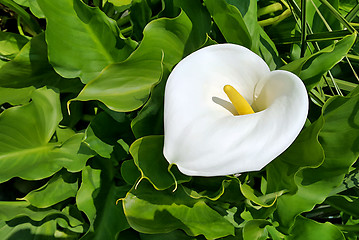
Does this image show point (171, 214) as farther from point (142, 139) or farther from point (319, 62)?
point (319, 62)

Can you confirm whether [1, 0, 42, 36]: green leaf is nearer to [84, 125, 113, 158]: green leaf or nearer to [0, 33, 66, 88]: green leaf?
[0, 33, 66, 88]: green leaf

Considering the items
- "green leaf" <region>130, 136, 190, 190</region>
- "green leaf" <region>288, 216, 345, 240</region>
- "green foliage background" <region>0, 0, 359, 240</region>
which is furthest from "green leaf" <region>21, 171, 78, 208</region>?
"green leaf" <region>288, 216, 345, 240</region>

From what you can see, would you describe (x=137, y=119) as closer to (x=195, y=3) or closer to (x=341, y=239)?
(x=195, y=3)

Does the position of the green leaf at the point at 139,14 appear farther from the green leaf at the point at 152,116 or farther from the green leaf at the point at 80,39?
the green leaf at the point at 152,116

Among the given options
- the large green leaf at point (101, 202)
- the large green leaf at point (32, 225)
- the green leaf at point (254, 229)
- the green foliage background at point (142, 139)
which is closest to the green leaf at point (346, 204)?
the green foliage background at point (142, 139)

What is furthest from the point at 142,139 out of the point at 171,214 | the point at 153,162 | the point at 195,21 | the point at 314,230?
the point at 314,230
